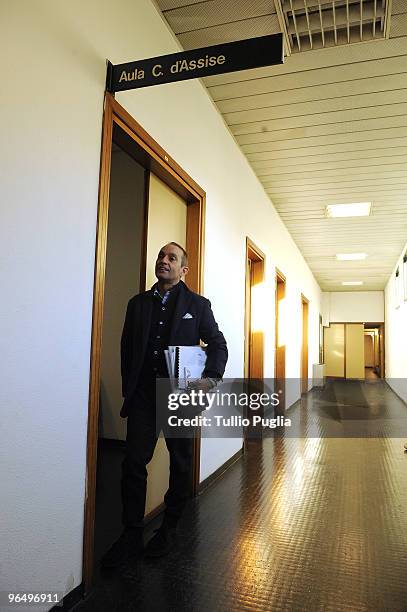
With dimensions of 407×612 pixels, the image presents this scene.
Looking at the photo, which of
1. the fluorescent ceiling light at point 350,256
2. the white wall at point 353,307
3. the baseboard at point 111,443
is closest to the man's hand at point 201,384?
the baseboard at point 111,443

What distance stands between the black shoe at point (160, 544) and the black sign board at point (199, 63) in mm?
2085

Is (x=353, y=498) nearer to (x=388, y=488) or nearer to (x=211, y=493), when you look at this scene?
(x=388, y=488)

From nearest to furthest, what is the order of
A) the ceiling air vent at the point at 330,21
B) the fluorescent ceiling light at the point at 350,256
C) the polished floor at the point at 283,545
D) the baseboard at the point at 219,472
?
the polished floor at the point at 283,545, the ceiling air vent at the point at 330,21, the baseboard at the point at 219,472, the fluorescent ceiling light at the point at 350,256

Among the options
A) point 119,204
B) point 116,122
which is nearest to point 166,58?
point 116,122

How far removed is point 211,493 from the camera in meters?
2.96

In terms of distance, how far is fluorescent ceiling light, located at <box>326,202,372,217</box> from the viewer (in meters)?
5.37

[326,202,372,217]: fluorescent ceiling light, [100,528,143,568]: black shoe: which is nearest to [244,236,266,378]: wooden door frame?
[326,202,372,217]: fluorescent ceiling light

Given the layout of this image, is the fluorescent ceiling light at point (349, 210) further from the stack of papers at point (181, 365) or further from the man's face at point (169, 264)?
the stack of papers at point (181, 365)

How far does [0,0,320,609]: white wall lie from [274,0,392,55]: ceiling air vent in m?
0.87

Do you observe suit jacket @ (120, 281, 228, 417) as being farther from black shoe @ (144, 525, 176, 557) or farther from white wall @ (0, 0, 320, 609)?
black shoe @ (144, 525, 176, 557)

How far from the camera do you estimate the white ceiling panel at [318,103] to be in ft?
7.93

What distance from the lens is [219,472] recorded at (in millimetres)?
3350

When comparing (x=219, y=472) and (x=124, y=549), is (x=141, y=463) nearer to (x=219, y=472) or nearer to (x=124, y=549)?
(x=124, y=549)

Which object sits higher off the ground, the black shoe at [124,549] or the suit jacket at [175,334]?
the suit jacket at [175,334]
